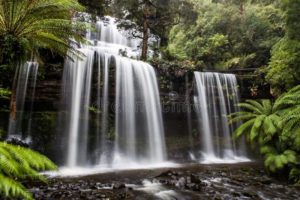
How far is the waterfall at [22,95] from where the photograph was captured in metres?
10.1

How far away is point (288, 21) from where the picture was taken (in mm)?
11617

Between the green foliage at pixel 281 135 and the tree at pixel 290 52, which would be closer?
the green foliage at pixel 281 135

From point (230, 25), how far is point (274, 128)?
1476 cm

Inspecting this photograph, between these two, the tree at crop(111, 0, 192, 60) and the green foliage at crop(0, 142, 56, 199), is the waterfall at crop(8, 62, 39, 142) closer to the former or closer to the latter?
the tree at crop(111, 0, 192, 60)

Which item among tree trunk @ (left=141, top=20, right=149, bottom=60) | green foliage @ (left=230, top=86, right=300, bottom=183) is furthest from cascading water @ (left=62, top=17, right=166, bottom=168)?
green foliage @ (left=230, top=86, right=300, bottom=183)

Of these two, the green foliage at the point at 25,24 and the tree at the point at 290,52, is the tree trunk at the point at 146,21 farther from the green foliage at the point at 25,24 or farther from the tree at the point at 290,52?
the green foliage at the point at 25,24

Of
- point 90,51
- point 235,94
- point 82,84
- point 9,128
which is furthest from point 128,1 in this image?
point 9,128

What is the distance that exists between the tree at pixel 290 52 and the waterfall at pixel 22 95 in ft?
36.3

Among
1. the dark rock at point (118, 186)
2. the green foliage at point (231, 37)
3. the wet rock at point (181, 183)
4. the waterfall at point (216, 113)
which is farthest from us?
the green foliage at point (231, 37)

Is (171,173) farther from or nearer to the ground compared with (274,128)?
nearer to the ground

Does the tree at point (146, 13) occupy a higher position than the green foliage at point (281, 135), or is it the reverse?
the tree at point (146, 13)


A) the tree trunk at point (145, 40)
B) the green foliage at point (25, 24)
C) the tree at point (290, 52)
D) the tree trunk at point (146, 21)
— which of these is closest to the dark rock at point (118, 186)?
the green foliage at point (25, 24)

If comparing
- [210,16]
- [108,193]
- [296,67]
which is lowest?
[108,193]

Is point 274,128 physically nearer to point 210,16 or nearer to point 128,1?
point 128,1
